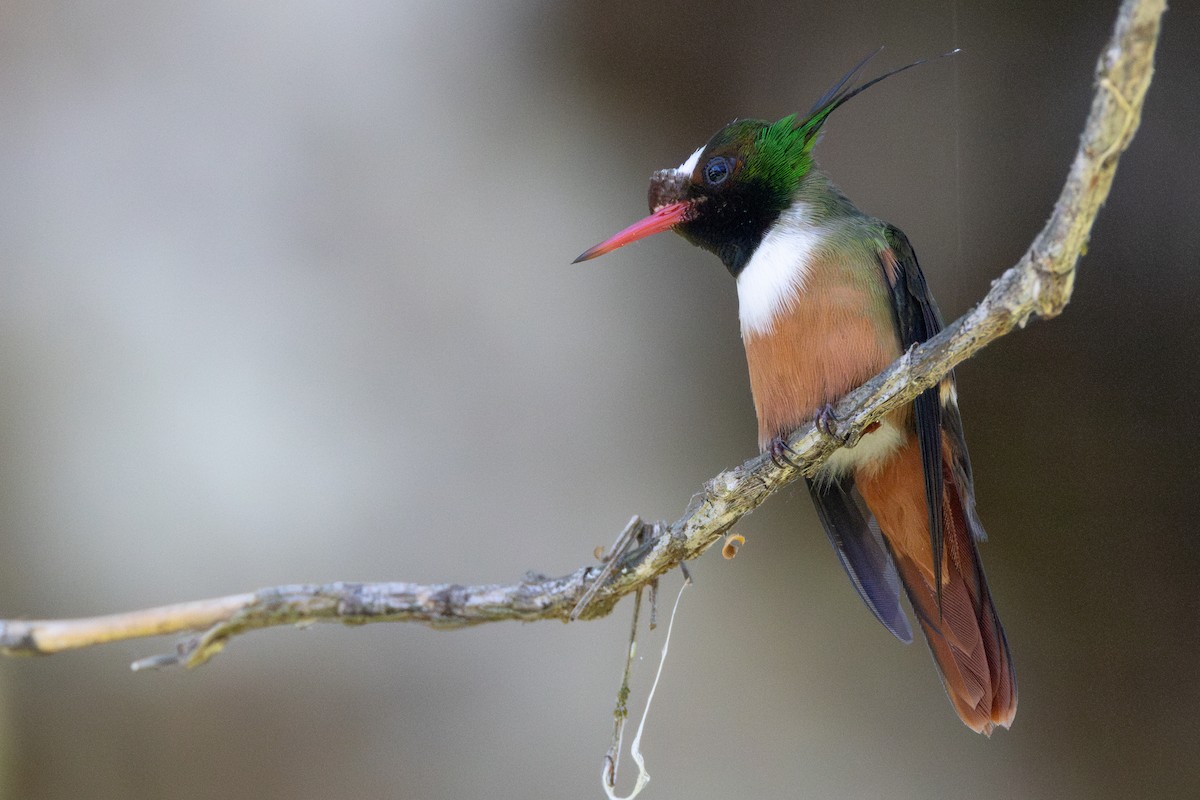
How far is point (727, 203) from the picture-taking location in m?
1.48

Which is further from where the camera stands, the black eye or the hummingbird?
Answer: the black eye

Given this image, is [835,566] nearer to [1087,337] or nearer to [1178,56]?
[1087,337]

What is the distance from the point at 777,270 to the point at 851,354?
6.9 inches

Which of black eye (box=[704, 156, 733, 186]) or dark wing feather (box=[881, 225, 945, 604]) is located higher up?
black eye (box=[704, 156, 733, 186])

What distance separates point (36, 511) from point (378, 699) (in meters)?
0.95

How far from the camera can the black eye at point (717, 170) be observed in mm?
1476

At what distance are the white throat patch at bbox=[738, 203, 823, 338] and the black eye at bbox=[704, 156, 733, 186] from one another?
11cm

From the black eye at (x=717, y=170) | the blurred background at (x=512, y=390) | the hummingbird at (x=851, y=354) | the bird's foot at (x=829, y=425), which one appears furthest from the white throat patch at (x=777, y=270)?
the blurred background at (x=512, y=390)

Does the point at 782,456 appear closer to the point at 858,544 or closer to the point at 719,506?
the point at 719,506

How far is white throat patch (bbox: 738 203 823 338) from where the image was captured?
139 cm

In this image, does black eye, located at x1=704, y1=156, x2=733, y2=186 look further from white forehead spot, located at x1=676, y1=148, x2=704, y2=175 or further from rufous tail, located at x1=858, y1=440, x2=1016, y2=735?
rufous tail, located at x1=858, y1=440, x2=1016, y2=735

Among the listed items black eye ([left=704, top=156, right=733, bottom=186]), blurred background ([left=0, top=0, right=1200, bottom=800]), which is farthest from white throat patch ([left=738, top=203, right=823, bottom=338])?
blurred background ([left=0, top=0, right=1200, bottom=800])

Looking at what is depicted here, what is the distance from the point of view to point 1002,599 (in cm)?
223

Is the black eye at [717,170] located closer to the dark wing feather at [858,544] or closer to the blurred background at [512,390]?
the dark wing feather at [858,544]
